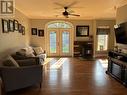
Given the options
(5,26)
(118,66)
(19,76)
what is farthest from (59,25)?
(19,76)

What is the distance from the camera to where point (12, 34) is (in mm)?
6766

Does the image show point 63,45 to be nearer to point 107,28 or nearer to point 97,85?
point 107,28

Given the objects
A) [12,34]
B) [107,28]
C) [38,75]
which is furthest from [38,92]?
[107,28]

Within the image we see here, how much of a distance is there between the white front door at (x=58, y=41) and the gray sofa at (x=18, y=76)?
730 cm

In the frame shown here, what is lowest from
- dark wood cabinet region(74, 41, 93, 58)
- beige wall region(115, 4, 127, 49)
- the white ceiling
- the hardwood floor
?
the hardwood floor

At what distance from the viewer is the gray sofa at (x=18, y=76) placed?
13.3 ft

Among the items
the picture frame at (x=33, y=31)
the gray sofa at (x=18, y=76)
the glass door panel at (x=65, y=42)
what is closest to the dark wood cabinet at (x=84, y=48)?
the glass door panel at (x=65, y=42)

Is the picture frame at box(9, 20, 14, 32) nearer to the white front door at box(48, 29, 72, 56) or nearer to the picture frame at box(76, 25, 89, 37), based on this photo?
the white front door at box(48, 29, 72, 56)

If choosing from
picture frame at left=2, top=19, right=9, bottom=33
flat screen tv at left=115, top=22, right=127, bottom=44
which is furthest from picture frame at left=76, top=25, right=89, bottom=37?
picture frame at left=2, top=19, right=9, bottom=33

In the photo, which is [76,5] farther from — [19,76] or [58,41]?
[58,41]

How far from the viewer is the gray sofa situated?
4.05 meters

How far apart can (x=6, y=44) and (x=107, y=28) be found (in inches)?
300

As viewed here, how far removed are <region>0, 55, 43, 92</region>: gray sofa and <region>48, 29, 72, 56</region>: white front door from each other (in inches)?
288

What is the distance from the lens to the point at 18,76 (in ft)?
13.8
